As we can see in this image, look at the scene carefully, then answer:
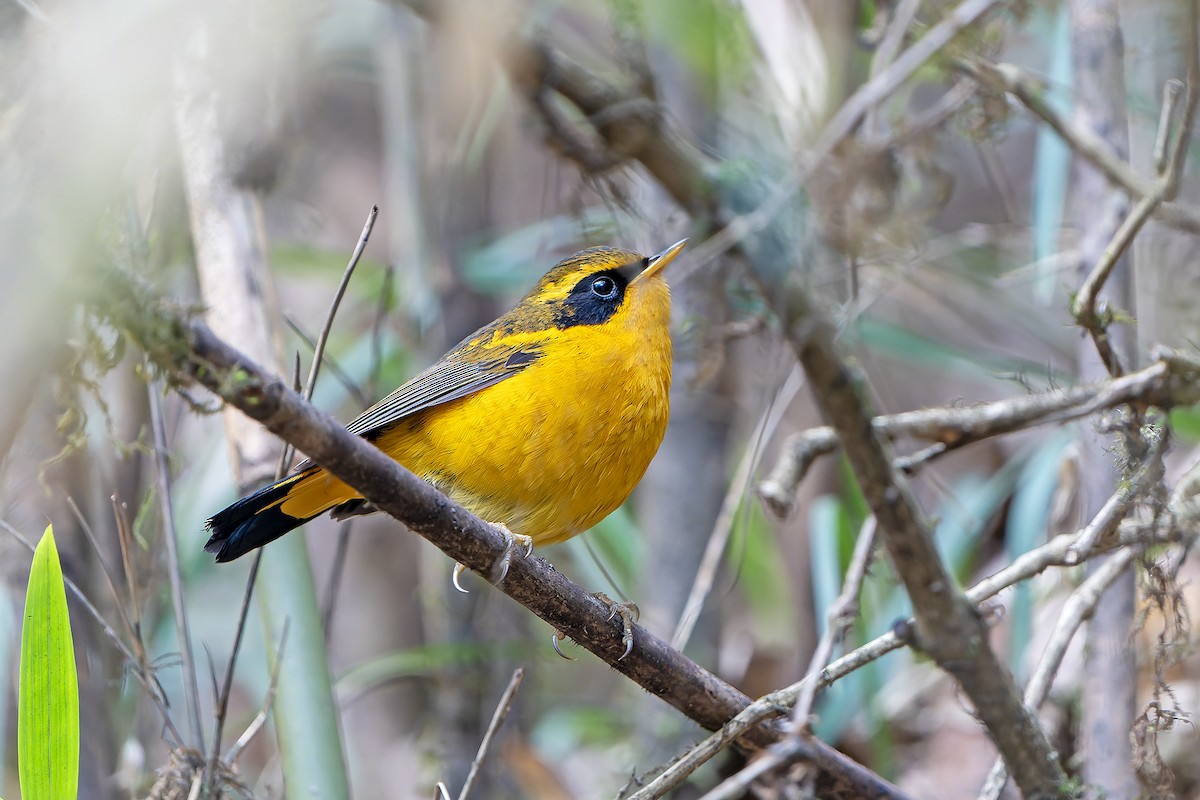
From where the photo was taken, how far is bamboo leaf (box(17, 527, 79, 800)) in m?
2.32

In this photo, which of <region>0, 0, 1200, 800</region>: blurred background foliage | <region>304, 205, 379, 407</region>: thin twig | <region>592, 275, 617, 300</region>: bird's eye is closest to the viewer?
<region>304, 205, 379, 407</region>: thin twig

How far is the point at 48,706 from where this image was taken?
2328 millimetres

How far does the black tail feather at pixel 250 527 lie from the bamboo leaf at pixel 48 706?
20.5 inches

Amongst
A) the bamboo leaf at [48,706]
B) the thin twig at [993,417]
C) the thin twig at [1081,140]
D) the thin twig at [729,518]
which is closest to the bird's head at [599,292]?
the thin twig at [729,518]

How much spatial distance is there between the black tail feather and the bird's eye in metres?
1.18

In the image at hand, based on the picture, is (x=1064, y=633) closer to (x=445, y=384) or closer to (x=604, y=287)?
(x=604, y=287)

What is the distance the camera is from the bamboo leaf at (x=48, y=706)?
7.61ft

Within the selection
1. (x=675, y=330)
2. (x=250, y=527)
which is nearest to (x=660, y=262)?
(x=675, y=330)

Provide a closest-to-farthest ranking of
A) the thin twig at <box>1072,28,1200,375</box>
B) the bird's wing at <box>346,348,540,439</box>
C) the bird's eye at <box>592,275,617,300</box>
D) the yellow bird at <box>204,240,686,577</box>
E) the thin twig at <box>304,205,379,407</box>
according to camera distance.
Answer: the thin twig at <box>304,205,379,407</box>, the thin twig at <box>1072,28,1200,375</box>, the yellow bird at <box>204,240,686,577</box>, the bird's wing at <box>346,348,540,439</box>, the bird's eye at <box>592,275,617,300</box>

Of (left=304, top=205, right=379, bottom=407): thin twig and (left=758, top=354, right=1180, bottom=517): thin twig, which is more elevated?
(left=758, top=354, right=1180, bottom=517): thin twig

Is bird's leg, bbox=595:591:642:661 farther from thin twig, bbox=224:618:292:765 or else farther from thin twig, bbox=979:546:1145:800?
thin twig, bbox=979:546:1145:800

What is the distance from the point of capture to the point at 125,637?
380 centimetres

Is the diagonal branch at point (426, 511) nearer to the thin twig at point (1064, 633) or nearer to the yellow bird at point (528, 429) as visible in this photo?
the thin twig at point (1064, 633)

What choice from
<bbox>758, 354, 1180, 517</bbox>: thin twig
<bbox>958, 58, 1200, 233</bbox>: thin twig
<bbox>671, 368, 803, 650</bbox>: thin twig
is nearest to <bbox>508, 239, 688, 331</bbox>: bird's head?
<bbox>671, 368, 803, 650</bbox>: thin twig
